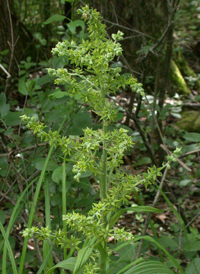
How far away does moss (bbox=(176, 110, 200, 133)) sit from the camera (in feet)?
13.2

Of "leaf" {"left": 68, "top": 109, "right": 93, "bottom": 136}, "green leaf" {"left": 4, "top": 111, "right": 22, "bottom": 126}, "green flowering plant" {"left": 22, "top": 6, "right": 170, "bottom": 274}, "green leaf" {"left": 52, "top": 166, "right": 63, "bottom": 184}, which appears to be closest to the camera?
"green flowering plant" {"left": 22, "top": 6, "right": 170, "bottom": 274}

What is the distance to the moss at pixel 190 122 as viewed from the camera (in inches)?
159

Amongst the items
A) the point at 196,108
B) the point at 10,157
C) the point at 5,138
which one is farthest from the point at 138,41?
the point at 10,157

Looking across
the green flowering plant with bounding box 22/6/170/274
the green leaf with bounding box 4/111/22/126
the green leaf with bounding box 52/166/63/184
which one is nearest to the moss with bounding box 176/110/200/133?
the green leaf with bounding box 4/111/22/126

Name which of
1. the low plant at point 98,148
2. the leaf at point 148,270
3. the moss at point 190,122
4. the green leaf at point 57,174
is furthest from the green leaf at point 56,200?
the moss at point 190,122

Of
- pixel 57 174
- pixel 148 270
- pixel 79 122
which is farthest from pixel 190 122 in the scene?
pixel 148 270

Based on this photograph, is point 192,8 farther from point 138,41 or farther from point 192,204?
point 192,204

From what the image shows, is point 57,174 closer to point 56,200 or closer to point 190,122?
point 56,200

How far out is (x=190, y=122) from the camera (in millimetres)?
4094

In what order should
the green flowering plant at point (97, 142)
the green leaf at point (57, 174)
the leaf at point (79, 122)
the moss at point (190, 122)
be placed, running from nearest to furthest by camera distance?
the green flowering plant at point (97, 142) < the green leaf at point (57, 174) < the leaf at point (79, 122) < the moss at point (190, 122)

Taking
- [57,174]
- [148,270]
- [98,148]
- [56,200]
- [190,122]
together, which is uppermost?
[98,148]

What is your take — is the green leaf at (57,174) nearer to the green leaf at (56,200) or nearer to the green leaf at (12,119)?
the green leaf at (56,200)

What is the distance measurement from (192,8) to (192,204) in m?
4.15

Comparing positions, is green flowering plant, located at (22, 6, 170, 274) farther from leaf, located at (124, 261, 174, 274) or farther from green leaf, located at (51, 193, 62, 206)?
green leaf, located at (51, 193, 62, 206)
